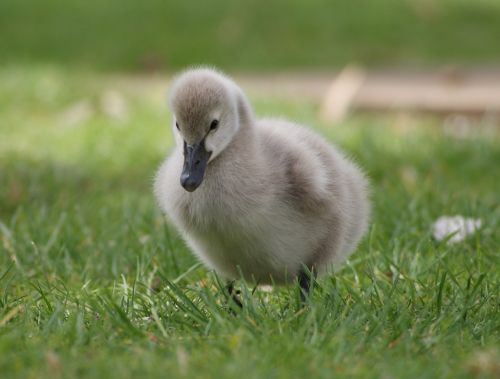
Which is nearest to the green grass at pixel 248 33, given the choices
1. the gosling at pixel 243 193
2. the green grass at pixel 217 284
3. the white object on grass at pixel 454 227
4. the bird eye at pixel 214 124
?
the green grass at pixel 217 284

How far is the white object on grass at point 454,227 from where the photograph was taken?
478 cm

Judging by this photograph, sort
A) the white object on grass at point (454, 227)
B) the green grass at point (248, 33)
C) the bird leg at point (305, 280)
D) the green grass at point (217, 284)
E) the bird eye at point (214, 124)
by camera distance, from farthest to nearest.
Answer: the green grass at point (248, 33) < the white object on grass at point (454, 227) < the bird leg at point (305, 280) < the bird eye at point (214, 124) < the green grass at point (217, 284)

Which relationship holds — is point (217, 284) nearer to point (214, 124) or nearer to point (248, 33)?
point (214, 124)

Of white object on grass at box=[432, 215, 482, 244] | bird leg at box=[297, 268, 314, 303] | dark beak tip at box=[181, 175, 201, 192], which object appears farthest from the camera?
white object on grass at box=[432, 215, 482, 244]

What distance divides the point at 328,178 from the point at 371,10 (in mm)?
11983

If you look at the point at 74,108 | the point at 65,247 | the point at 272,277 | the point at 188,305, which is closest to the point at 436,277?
the point at 272,277

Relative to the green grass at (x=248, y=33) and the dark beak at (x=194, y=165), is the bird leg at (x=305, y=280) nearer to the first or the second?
the dark beak at (x=194, y=165)

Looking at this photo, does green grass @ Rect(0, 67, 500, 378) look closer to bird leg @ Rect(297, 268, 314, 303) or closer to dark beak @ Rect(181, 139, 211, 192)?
bird leg @ Rect(297, 268, 314, 303)

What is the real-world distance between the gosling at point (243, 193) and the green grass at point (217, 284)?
151 mm

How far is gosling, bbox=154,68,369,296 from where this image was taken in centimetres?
364

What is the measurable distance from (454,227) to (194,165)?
1947 mm

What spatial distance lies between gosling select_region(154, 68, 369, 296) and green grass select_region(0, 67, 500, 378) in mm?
151

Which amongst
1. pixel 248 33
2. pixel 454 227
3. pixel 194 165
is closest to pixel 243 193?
pixel 194 165

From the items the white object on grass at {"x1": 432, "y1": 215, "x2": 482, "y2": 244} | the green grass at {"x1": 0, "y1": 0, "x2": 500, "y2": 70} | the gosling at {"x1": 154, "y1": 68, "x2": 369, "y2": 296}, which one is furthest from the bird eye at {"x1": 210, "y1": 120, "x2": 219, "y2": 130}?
the green grass at {"x1": 0, "y1": 0, "x2": 500, "y2": 70}
